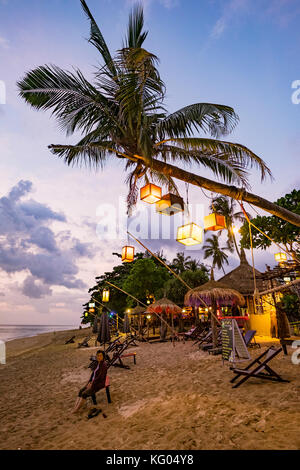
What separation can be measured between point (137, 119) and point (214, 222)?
2934 millimetres

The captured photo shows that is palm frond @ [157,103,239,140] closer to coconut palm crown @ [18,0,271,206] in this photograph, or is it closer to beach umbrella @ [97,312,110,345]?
coconut palm crown @ [18,0,271,206]

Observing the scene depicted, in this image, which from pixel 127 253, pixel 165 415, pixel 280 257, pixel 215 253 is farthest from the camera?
pixel 215 253

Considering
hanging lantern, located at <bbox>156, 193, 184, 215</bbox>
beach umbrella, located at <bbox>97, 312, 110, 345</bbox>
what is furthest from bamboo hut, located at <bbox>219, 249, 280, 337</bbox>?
hanging lantern, located at <bbox>156, 193, 184, 215</bbox>

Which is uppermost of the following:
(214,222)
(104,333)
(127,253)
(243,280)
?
(214,222)

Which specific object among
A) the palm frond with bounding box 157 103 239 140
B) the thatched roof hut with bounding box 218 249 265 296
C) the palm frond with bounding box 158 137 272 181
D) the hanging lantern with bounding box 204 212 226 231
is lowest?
the thatched roof hut with bounding box 218 249 265 296

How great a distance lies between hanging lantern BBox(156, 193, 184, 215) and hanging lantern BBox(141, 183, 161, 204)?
0.15 metres

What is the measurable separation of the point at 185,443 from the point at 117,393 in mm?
3076

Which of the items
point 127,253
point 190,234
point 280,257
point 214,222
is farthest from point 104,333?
point 280,257

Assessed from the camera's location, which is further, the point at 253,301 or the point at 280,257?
the point at 253,301

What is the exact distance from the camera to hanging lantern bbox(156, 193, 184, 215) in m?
5.52

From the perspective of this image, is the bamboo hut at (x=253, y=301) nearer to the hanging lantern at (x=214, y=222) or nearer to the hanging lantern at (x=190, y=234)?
the hanging lantern at (x=214, y=222)

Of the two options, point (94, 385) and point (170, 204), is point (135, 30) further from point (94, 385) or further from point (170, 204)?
point (94, 385)

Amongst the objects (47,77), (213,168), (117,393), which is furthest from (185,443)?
(47,77)

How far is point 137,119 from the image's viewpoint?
502cm
